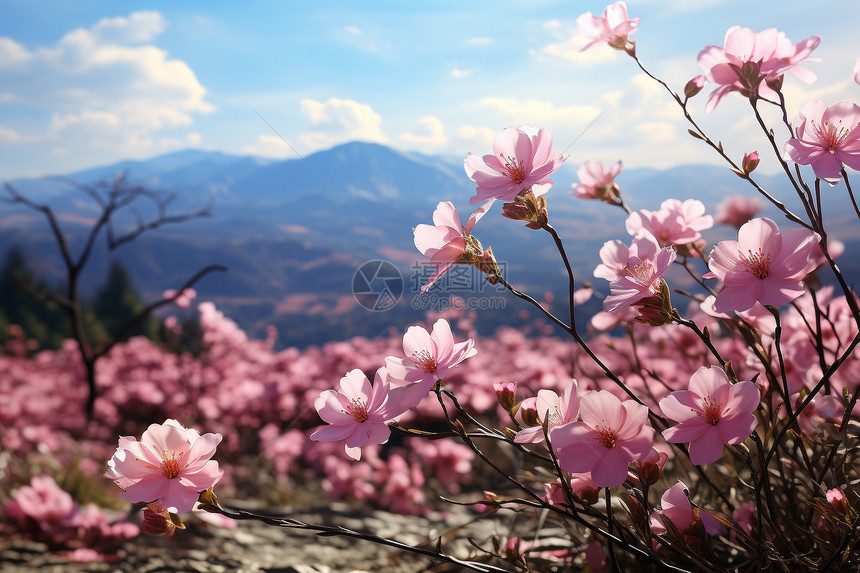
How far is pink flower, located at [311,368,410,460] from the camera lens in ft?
1.91

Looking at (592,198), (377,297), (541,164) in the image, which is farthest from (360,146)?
(541,164)

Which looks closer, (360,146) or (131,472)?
(131,472)

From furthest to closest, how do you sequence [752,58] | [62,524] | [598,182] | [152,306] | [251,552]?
[152,306] → [62,524] → [251,552] → [598,182] → [752,58]

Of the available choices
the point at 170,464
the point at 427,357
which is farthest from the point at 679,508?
the point at 170,464

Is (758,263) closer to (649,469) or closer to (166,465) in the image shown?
(649,469)

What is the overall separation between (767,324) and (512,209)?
0.50 m

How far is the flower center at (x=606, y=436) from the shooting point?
516 mm

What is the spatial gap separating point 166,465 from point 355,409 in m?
0.19

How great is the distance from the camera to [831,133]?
606 mm

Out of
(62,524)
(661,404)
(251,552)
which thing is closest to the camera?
(661,404)

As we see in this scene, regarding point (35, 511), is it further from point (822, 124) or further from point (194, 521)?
point (822, 124)

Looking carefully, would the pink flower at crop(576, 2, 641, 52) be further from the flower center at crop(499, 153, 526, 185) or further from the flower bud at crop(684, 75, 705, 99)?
the flower center at crop(499, 153, 526, 185)

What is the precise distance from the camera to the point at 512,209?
607 millimetres

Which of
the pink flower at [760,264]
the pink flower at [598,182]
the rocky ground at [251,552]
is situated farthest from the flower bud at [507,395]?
the rocky ground at [251,552]
